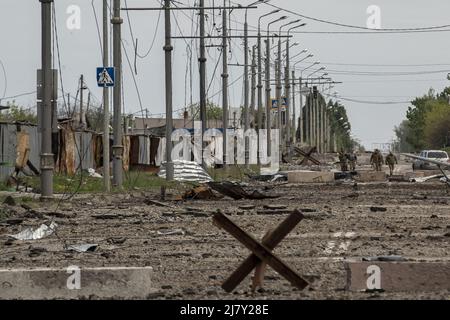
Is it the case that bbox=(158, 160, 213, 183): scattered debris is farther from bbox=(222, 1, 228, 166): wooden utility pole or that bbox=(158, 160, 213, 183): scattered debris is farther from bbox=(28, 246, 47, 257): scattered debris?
bbox=(28, 246, 47, 257): scattered debris

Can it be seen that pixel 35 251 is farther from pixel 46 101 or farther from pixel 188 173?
pixel 188 173

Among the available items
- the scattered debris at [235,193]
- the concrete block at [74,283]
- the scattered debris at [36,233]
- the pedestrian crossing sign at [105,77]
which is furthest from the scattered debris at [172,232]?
the pedestrian crossing sign at [105,77]

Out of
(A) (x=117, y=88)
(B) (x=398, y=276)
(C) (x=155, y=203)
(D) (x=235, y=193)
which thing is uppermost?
(A) (x=117, y=88)

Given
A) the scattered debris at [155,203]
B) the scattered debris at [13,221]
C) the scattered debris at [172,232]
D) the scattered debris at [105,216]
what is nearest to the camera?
the scattered debris at [172,232]

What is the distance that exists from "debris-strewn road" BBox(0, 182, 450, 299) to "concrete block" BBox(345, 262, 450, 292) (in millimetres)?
231

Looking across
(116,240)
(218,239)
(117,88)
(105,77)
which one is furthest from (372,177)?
(116,240)

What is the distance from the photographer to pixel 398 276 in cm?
1296

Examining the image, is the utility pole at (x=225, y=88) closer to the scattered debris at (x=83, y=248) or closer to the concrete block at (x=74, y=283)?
the scattered debris at (x=83, y=248)

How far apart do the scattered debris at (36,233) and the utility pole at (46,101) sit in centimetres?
744

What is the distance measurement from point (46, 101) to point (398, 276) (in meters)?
18.0

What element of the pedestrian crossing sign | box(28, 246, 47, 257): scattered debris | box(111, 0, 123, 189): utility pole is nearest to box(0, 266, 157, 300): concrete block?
box(28, 246, 47, 257): scattered debris

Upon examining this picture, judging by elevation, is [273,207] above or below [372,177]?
above

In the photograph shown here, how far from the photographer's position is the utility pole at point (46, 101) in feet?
97.2

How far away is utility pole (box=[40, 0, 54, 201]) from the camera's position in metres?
29.6
